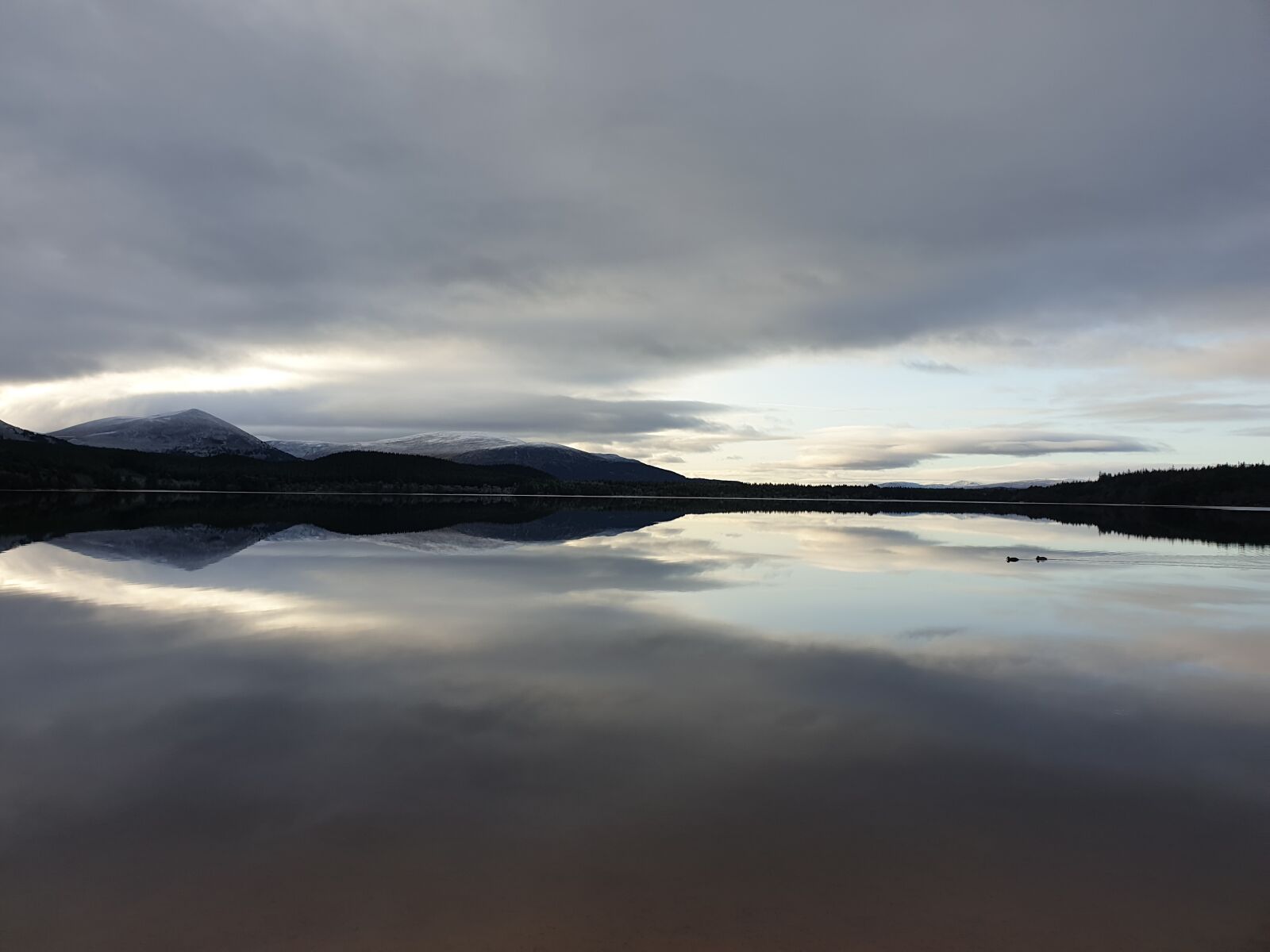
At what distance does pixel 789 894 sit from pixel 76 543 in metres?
32.6

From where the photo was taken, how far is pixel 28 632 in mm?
13258

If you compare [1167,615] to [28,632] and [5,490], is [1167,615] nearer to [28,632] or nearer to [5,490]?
[28,632]

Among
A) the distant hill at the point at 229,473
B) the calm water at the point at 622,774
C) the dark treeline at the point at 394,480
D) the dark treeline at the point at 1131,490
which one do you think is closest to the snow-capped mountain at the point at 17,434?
the distant hill at the point at 229,473

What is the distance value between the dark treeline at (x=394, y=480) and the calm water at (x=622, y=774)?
119321mm

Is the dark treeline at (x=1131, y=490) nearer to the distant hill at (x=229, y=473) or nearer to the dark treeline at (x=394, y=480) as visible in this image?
the dark treeline at (x=394, y=480)

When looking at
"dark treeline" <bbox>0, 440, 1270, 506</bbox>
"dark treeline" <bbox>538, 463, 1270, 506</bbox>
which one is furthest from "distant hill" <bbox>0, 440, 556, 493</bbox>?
"dark treeline" <bbox>538, 463, 1270, 506</bbox>

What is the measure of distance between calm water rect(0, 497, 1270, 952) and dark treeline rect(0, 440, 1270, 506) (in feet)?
391

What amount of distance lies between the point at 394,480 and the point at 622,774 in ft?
556

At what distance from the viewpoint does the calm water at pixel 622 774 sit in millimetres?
5098

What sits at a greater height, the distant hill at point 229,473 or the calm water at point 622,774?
the distant hill at point 229,473

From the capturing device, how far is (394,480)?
167625 mm

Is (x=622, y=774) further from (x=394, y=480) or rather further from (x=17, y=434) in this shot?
(x=17, y=434)

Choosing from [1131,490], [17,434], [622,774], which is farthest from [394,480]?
[622,774]

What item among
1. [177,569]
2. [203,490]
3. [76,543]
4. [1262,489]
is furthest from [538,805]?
[1262,489]
